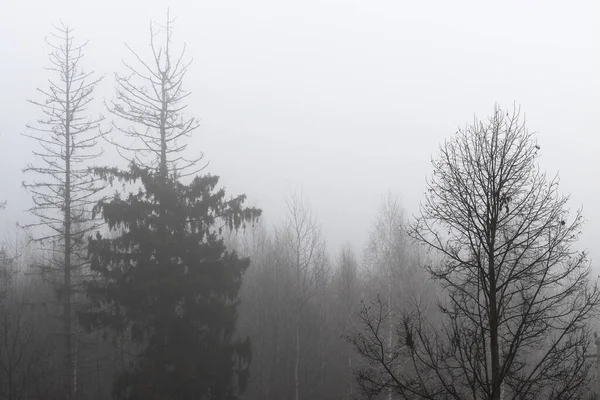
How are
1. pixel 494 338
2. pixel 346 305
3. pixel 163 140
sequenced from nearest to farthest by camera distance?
pixel 494 338 → pixel 163 140 → pixel 346 305

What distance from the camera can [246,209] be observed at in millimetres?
20969

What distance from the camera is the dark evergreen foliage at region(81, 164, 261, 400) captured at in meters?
19.1

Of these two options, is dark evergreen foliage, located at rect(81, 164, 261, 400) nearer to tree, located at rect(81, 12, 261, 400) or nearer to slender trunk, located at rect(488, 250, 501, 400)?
tree, located at rect(81, 12, 261, 400)

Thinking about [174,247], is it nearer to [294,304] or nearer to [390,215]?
[294,304]

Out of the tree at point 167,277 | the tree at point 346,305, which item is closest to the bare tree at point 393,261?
the tree at point 346,305

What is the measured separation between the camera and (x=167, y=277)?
19375 mm

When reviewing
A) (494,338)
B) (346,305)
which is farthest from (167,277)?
Answer: (346,305)

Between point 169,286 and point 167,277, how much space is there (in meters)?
0.30

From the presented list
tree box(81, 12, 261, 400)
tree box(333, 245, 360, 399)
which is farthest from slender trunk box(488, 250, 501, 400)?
tree box(333, 245, 360, 399)

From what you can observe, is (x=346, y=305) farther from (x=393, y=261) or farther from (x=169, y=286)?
(x=169, y=286)

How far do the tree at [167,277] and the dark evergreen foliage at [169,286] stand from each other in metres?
0.03

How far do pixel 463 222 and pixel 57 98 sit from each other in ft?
57.4

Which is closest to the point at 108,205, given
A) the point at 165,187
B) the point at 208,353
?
the point at 165,187

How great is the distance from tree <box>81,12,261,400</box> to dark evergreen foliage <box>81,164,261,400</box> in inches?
1.3
